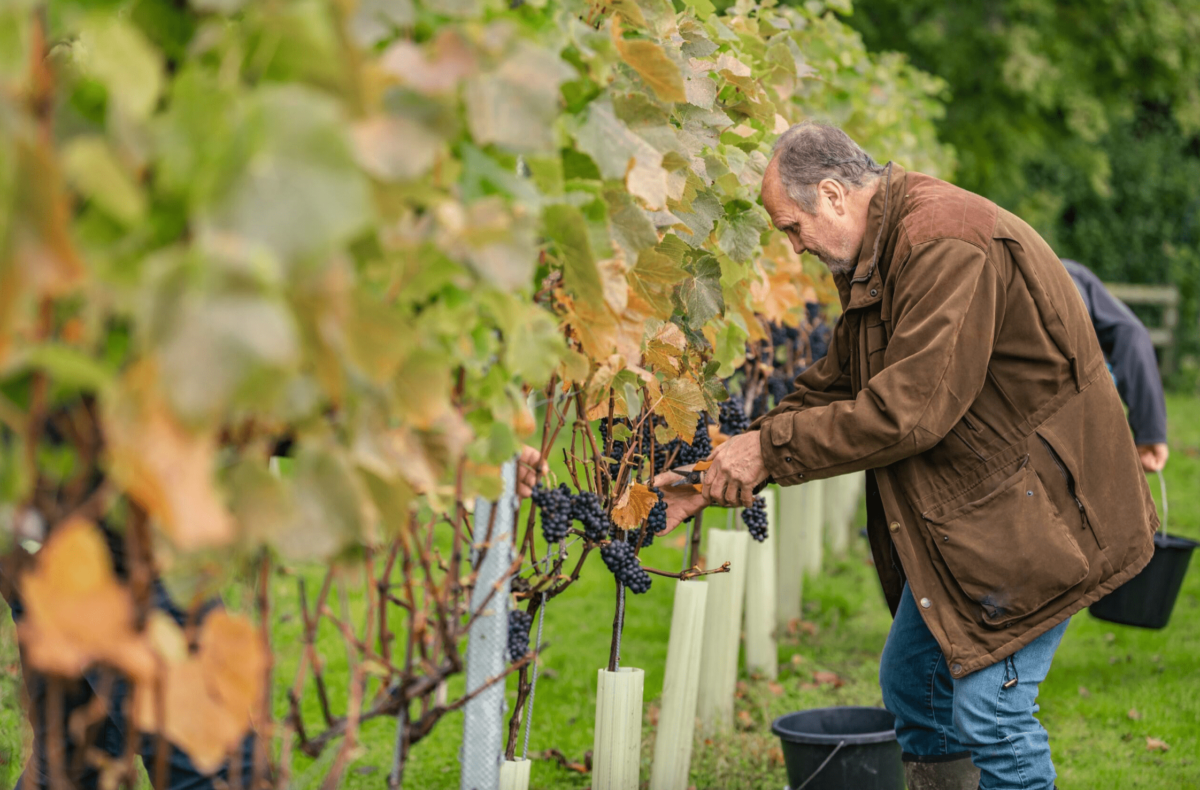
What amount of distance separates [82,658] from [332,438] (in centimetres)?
28

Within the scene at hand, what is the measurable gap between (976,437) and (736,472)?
549mm

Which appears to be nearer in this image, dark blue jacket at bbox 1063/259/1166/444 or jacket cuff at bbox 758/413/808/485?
jacket cuff at bbox 758/413/808/485

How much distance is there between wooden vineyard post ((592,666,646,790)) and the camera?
259cm

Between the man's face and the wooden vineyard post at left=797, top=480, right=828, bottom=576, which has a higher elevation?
the man's face

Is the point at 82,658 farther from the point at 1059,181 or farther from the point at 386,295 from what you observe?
the point at 1059,181

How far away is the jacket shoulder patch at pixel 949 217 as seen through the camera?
231 cm

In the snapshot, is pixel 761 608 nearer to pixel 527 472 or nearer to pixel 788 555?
pixel 788 555

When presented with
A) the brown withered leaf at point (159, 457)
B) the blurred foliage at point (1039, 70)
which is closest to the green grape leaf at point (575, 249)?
the brown withered leaf at point (159, 457)

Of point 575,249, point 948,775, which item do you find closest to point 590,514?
point 575,249

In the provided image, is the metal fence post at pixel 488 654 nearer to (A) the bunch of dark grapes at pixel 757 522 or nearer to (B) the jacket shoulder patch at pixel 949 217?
(B) the jacket shoulder patch at pixel 949 217

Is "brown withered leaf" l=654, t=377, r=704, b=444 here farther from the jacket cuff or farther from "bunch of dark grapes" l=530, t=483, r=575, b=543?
"bunch of dark grapes" l=530, t=483, r=575, b=543

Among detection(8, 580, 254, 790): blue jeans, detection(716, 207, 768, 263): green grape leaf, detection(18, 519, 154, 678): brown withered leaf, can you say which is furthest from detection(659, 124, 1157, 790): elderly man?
detection(18, 519, 154, 678): brown withered leaf

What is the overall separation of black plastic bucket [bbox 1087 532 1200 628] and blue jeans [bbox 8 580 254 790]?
144 inches

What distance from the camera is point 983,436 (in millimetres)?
2375
